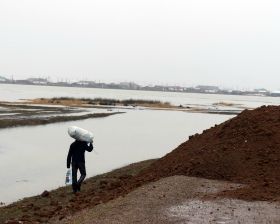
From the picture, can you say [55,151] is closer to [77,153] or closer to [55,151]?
[55,151]

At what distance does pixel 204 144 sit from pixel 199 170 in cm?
196

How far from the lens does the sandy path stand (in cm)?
977

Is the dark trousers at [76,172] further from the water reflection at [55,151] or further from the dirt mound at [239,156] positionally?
the water reflection at [55,151]

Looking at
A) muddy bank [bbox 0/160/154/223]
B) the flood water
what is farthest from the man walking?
the flood water

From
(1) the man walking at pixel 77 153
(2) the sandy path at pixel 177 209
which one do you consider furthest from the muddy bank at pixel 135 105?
(2) the sandy path at pixel 177 209

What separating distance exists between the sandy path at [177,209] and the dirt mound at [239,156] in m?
0.89

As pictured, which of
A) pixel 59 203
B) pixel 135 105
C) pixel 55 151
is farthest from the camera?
pixel 135 105

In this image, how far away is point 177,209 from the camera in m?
10.6

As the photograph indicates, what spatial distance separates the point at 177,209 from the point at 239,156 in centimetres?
442

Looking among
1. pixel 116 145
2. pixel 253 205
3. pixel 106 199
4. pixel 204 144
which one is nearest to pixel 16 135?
pixel 116 145

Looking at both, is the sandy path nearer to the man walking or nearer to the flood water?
the man walking

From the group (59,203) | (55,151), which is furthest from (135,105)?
(59,203)

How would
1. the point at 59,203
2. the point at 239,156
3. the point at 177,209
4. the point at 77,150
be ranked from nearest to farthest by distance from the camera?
1. the point at 177,209
2. the point at 59,203
3. the point at 77,150
4. the point at 239,156

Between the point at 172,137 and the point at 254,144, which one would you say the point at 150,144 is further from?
the point at 254,144
